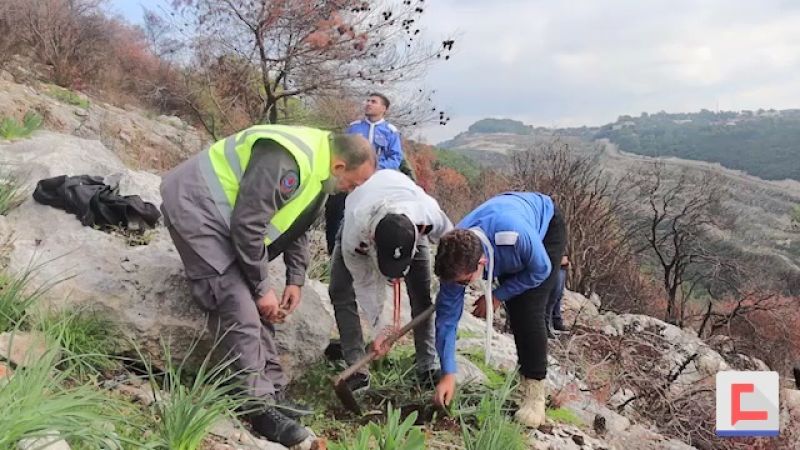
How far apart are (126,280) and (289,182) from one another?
118 cm

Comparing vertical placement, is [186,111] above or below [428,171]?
above

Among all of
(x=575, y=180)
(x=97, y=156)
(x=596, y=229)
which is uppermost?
(x=97, y=156)

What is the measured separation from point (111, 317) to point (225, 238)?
777mm

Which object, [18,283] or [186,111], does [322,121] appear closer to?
[186,111]

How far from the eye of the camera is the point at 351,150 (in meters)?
3.10

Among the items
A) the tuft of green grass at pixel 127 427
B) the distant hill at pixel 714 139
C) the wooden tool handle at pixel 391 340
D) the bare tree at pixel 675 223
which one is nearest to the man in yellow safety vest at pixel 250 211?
the wooden tool handle at pixel 391 340

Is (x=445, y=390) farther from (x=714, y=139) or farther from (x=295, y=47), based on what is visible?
(x=714, y=139)

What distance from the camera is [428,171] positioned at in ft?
68.9

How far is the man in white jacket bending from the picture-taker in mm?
3094

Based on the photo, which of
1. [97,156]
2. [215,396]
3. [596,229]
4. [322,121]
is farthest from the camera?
[596,229]

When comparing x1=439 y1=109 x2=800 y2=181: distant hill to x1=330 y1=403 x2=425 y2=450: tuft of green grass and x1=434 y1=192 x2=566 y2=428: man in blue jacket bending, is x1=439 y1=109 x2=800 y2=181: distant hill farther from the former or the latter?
x1=330 y1=403 x2=425 y2=450: tuft of green grass

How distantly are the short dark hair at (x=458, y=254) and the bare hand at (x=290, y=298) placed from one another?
0.85m

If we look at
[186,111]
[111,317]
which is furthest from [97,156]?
[186,111]

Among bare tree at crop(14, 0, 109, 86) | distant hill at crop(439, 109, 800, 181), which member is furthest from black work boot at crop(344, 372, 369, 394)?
distant hill at crop(439, 109, 800, 181)
